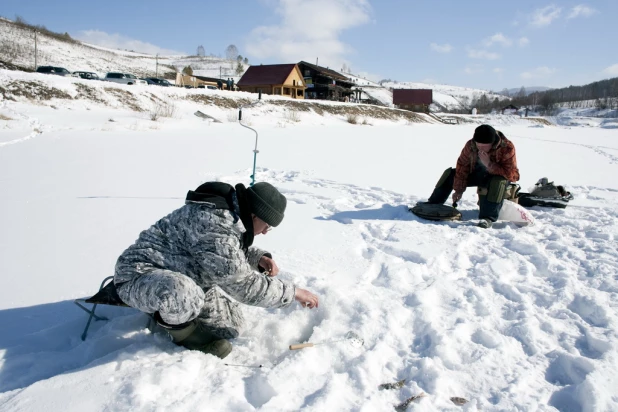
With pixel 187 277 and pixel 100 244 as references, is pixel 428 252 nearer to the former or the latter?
pixel 187 277

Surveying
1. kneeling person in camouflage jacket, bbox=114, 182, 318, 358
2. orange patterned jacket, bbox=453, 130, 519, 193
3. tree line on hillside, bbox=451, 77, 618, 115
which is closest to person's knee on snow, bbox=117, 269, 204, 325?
kneeling person in camouflage jacket, bbox=114, 182, 318, 358

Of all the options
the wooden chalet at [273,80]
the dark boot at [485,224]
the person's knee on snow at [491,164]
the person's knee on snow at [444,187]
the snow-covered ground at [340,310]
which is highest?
the wooden chalet at [273,80]

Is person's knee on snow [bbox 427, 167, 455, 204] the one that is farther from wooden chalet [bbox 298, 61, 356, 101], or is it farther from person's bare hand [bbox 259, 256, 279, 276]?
wooden chalet [bbox 298, 61, 356, 101]

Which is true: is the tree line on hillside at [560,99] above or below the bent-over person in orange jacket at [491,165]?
above

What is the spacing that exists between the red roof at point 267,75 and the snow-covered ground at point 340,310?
112ft

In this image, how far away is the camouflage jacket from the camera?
168cm

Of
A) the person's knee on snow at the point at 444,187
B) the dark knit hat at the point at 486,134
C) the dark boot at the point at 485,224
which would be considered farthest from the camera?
the person's knee on snow at the point at 444,187

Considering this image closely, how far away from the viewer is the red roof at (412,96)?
5603 cm

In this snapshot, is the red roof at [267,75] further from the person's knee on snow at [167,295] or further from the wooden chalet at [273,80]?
the person's knee on snow at [167,295]

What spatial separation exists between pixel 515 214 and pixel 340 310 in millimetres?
2578

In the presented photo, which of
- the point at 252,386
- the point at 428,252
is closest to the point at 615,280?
the point at 428,252

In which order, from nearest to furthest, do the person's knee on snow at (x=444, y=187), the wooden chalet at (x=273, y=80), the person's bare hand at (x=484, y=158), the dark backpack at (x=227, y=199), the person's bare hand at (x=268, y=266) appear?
the dark backpack at (x=227, y=199) < the person's bare hand at (x=268, y=266) < the person's bare hand at (x=484, y=158) < the person's knee on snow at (x=444, y=187) < the wooden chalet at (x=273, y=80)

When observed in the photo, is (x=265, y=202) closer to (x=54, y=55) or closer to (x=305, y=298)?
(x=305, y=298)

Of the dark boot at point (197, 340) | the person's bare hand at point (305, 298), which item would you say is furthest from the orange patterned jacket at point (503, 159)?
the dark boot at point (197, 340)
